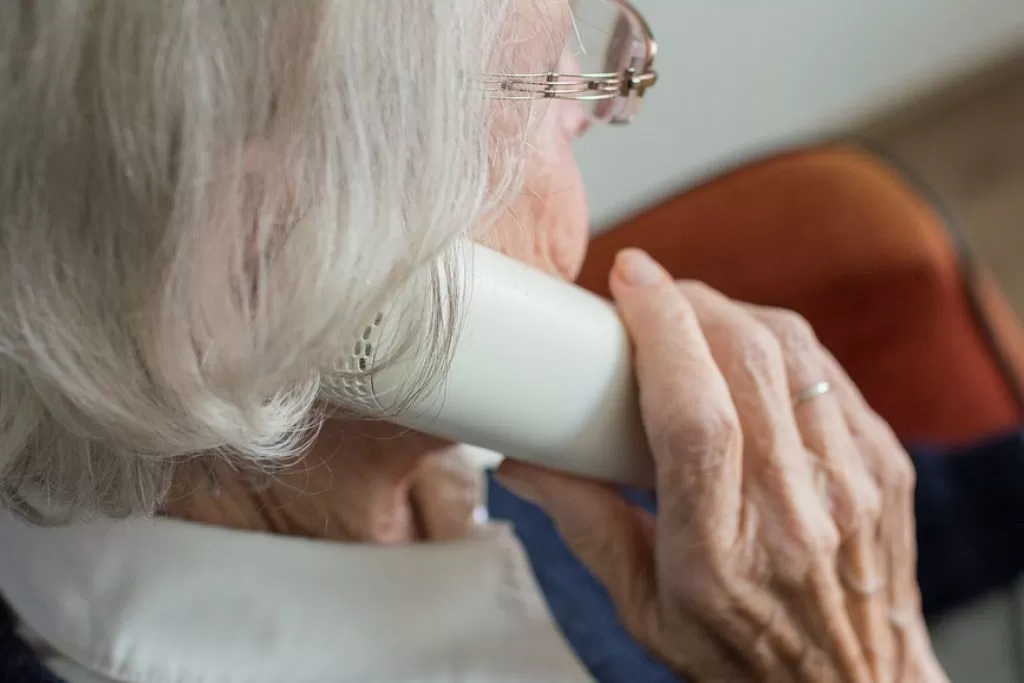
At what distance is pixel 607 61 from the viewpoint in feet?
1.99

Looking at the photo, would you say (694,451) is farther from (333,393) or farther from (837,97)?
(837,97)

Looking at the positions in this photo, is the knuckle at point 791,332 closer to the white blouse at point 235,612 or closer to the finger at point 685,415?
the finger at point 685,415

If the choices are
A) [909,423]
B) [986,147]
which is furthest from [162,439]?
[986,147]

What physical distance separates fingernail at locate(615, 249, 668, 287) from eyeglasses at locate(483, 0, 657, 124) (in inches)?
4.0

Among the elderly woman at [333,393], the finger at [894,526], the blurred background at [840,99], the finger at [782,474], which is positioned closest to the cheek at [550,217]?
the elderly woman at [333,393]

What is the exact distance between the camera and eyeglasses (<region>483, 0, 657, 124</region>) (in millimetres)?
513

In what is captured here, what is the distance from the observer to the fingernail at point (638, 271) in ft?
2.01

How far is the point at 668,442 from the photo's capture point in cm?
55

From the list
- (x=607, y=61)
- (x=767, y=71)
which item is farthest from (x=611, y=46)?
(x=767, y=71)

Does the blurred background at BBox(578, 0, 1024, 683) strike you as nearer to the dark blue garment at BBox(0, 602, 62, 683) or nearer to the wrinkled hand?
the wrinkled hand

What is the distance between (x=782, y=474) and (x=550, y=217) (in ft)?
0.79

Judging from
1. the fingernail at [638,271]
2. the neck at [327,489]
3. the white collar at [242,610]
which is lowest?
the white collar at [242,610]

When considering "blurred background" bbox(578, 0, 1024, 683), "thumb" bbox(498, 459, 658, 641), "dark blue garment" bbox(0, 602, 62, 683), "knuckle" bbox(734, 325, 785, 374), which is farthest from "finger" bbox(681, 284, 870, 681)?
"blurred background" bbox(578, 0, 1024, 683)

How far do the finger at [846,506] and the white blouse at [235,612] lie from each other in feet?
0.70
